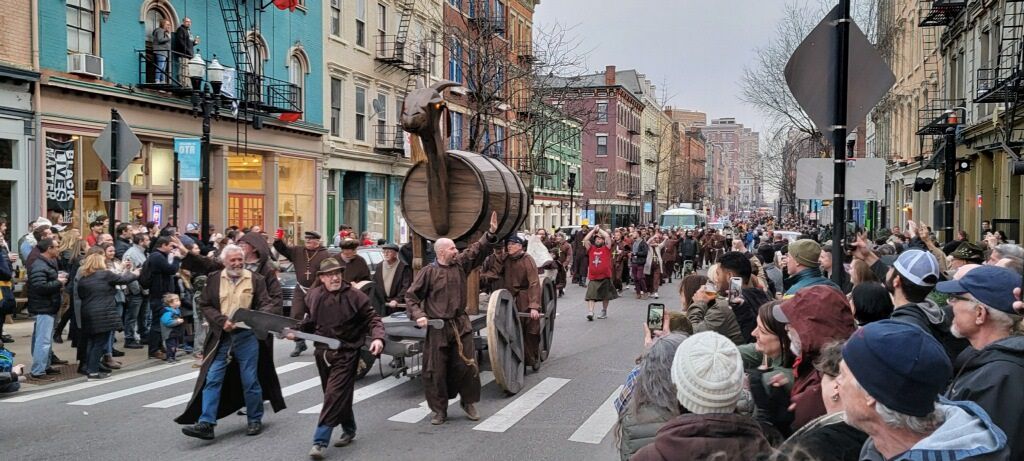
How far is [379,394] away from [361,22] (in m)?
23.8

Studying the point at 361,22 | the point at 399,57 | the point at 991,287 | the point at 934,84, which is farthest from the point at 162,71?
the point at 934,84

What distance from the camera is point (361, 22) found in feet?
101

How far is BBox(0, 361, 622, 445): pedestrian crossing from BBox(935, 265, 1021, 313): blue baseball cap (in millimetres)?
4148

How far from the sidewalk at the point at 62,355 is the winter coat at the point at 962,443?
10234 millimetres

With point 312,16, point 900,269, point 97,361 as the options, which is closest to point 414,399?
point 97,361

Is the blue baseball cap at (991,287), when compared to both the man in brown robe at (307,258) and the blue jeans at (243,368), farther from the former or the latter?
the man in brown robe at (307,258)

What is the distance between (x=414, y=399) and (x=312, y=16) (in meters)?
21.2

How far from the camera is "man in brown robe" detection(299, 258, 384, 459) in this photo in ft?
22.7

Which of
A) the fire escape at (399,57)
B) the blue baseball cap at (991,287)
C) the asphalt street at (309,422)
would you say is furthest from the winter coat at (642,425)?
the fire escape at (399,57)

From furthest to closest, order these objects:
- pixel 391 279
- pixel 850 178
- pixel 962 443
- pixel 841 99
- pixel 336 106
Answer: pixel 336 106 < pixel 391 279 < pixel 850 178 < pixel 841 99 < pixel 962 443

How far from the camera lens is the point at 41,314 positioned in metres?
10.1

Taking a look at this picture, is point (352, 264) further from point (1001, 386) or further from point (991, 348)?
point (1001, 386)

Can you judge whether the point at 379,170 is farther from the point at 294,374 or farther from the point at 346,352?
the point at 346,352

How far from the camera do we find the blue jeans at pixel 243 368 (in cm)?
738
